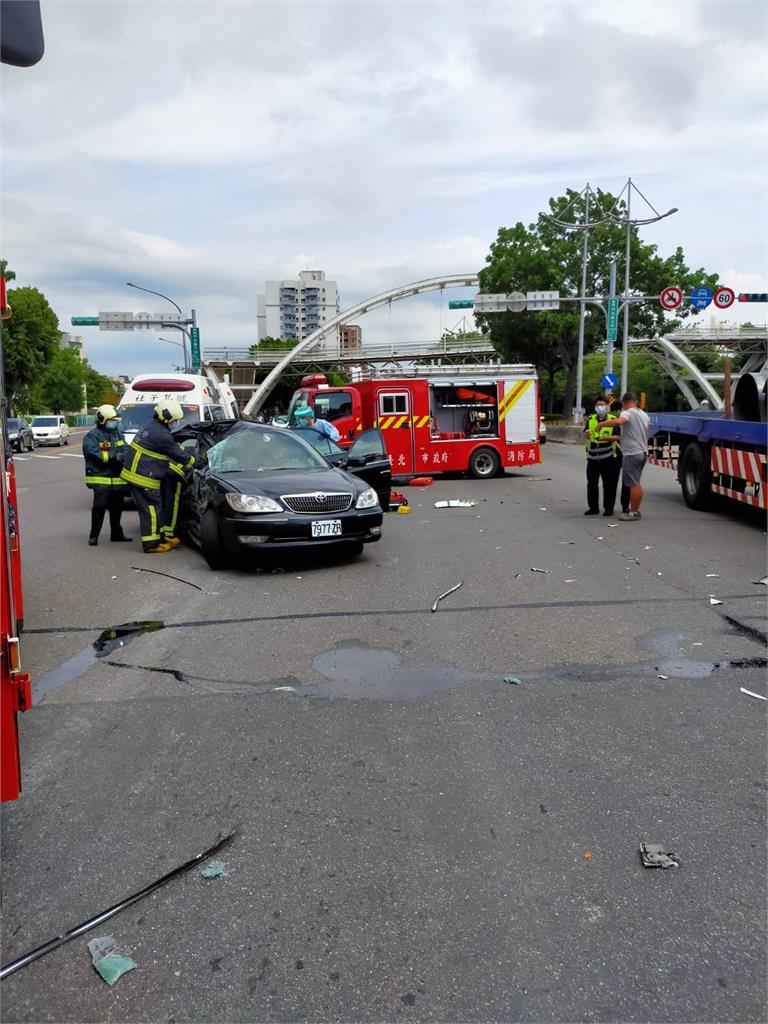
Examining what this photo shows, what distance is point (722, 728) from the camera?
4285 millimetres

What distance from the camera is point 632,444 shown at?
38.2 feet

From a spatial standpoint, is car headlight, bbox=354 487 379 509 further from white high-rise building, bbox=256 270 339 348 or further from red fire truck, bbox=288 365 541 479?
white high-rise building, bbox=256 270 339 348

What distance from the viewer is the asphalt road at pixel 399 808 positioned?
97.2 inches

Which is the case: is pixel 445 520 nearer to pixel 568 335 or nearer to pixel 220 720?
pixel 220 720

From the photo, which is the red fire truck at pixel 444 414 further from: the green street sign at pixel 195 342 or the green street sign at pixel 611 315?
the green street sign at pixel 195 342

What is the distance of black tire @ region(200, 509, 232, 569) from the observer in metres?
8.41

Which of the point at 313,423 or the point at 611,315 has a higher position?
the point at 611,315

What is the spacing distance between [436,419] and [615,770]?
1705 centimetres

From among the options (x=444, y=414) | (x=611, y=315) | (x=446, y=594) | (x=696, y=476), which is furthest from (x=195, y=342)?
(x=446, y=594)

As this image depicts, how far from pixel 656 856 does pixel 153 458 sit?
764 cm

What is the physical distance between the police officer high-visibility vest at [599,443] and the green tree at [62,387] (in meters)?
83.8

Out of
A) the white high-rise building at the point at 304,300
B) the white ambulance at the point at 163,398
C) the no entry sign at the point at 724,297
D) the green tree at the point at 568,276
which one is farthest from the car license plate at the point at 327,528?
the white high-rise building at the point at 304,300

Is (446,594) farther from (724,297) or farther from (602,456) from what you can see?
(724,297)

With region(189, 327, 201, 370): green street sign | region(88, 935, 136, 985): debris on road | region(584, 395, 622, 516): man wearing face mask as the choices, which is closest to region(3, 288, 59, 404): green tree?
region(189, 327, 201, 370): green street sign
